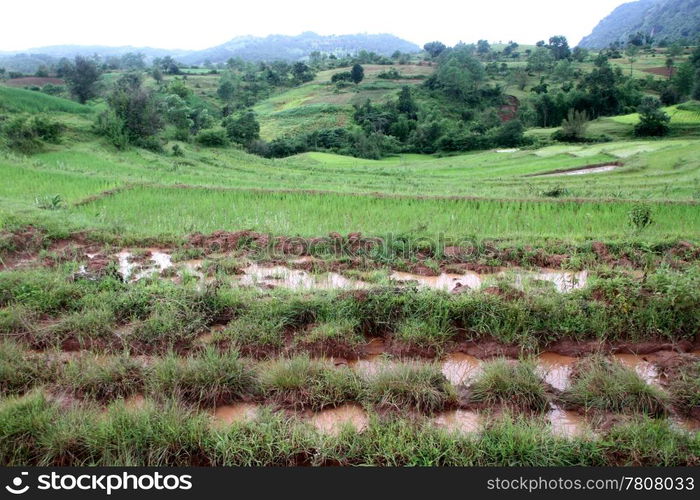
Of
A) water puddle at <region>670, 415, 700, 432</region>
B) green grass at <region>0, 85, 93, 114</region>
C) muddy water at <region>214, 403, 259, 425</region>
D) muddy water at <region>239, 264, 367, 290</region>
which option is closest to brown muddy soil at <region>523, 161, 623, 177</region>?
muddy water at <region>239, 264, 367, 290</region>

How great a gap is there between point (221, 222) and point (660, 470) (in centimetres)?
653

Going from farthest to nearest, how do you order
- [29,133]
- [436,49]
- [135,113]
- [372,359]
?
[436,49] → [135,113] → [29,133] → [372,359]

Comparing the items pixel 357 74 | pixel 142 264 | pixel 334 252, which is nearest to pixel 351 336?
pixel 334 252

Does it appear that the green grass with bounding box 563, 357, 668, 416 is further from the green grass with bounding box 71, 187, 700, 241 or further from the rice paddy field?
the green grass with bounding box 71, 187, 700, 241

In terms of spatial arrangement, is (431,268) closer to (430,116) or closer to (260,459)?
(260,459)

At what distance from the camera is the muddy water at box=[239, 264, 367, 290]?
5.28 meters

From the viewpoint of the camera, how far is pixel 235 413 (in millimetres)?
3461

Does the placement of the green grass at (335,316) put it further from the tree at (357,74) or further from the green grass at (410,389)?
the tree at (357,74)

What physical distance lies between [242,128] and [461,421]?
32185 mm

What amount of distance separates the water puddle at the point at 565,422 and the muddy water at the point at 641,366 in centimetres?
73

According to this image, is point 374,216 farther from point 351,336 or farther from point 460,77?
point 460,77

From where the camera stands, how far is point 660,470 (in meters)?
2.72

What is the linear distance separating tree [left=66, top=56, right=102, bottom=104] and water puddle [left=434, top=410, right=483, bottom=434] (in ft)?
114

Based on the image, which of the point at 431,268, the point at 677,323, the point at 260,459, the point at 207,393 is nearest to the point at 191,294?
the point at 207,393
